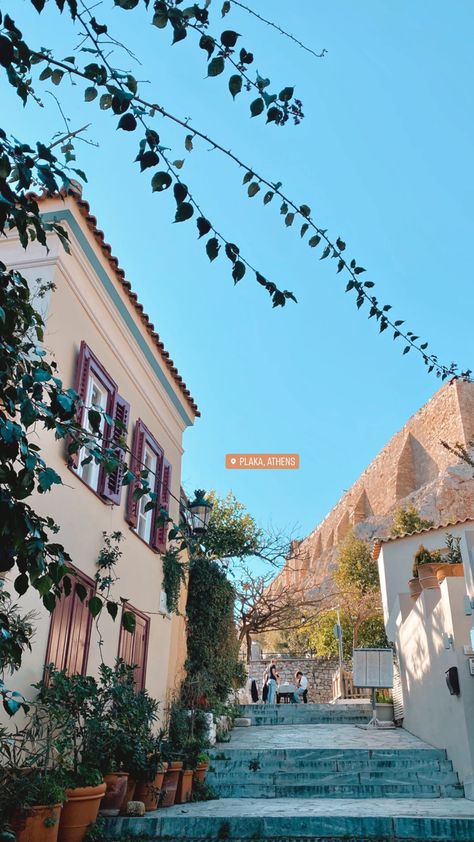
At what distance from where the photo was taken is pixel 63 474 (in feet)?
24.4

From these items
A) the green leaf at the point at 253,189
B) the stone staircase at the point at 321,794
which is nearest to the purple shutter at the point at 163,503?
the stone staircase at the point at 321,794

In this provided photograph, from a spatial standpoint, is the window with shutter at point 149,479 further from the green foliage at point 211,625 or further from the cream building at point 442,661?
the cream building at point 442,661

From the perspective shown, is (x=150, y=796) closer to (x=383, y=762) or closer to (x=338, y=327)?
(x=383, y=762)

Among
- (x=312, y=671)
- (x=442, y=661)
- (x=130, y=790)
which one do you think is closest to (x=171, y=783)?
(x=130, y=790)

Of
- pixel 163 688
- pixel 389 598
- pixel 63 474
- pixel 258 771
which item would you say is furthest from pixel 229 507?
pixel 63 474

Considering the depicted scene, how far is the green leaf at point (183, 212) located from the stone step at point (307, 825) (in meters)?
5.26

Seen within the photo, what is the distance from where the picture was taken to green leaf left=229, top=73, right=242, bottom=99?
102 inches

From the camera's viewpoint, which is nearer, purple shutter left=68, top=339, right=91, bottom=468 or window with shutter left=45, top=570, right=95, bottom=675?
window with shutter left=45, top=570, right=95, bottom=675

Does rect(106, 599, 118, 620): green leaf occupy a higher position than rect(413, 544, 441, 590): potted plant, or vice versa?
rect(413, 544, 441, 590): potted plant

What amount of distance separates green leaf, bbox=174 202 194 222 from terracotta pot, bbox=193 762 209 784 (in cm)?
727

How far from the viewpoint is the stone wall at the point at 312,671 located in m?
22.7

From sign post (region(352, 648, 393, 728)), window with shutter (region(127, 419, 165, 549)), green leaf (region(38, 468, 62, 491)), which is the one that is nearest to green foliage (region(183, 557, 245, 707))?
window with shutter (region(127, 419, 165, 549))

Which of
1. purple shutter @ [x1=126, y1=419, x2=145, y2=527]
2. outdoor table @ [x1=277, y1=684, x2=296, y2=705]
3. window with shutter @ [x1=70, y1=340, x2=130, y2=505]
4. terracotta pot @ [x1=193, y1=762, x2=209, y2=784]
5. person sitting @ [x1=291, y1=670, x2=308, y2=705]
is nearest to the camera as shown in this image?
window with shutter @ [x1=70, y1=340, x2=130, y2=505]

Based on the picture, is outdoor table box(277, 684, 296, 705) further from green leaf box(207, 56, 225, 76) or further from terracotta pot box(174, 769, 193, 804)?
green leaf box(207, 56, 225, 76)
